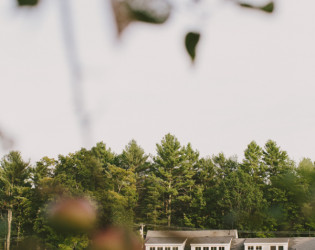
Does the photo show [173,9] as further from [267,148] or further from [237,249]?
[237,249]

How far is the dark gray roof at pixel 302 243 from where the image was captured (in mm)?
21828

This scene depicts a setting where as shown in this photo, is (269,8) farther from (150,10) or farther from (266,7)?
(150,10)

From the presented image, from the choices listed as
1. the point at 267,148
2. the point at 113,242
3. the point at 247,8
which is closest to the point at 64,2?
the point at 247,8

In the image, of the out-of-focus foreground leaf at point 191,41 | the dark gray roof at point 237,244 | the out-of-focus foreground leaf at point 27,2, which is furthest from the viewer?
the dark gray roof at point 237,244

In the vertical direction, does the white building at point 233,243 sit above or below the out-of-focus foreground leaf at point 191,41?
below

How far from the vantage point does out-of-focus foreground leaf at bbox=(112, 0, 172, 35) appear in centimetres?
37

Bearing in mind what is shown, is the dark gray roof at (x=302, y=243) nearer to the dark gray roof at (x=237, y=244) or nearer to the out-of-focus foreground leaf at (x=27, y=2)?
the dark gray roof at (x=237, y=244)

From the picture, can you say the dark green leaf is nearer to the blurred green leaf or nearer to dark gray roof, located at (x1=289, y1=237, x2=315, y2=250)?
the blurred green leaf

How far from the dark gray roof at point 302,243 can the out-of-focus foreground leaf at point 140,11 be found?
24.2 metres

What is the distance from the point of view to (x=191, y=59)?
0.44 meters

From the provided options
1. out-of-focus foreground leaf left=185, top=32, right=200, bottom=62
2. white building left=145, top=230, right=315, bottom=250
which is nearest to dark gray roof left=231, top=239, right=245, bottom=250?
white building left=145, top=230, right=315, bottom=250

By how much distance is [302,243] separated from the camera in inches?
876

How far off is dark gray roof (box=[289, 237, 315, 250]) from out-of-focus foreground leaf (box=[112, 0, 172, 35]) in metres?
24.2

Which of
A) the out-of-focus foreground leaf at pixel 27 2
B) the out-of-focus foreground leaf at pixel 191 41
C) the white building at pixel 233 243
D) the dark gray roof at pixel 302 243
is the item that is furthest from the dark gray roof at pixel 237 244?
the out-of-focus foreground leaf at pixel 27 2
